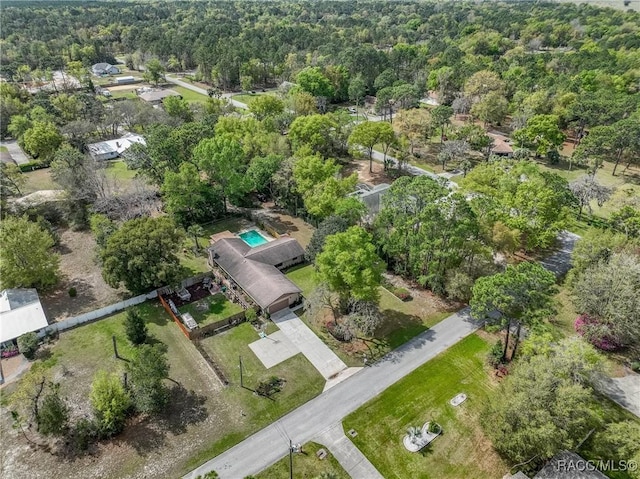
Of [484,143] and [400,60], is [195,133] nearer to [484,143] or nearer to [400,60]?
[484,143]

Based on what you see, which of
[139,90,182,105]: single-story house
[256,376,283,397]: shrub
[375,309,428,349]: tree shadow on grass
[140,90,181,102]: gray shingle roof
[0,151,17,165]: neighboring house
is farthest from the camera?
[140,90,181,102]: gray shingle roof

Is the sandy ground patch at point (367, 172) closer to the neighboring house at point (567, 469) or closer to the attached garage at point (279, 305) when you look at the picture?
the attached garage at point (279, 305)

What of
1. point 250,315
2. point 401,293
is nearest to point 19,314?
point 250,315

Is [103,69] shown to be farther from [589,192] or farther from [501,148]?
[589,192]

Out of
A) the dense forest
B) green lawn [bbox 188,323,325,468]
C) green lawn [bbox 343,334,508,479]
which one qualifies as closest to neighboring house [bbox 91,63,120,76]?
the dense forest

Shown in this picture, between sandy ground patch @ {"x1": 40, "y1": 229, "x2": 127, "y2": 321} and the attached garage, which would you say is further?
sandy ground patch @ {"x1": 40, "y1": 229, "x2": 127, "y2": 321}

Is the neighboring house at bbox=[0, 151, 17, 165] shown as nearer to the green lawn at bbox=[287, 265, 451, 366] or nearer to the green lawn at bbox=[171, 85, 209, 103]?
the green lawn at bbox=[171, 85, 209, 103]

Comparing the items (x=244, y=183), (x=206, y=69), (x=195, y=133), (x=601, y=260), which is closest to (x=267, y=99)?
(x=195, y=133)
